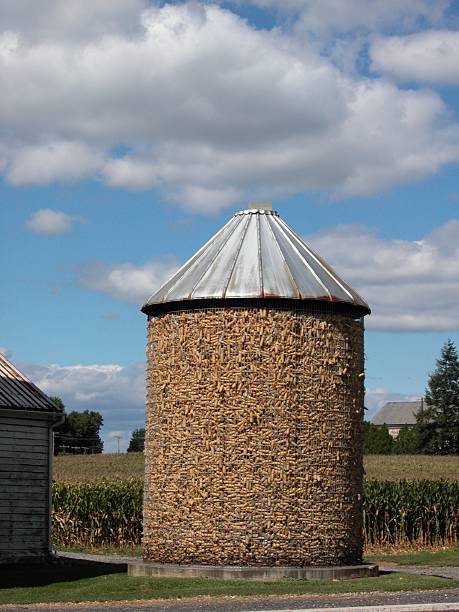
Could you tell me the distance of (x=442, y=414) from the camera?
101875mm

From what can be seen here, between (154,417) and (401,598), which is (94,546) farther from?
(401,598)

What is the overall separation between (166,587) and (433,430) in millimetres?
84250

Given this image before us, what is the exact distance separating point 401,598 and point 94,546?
19.8 m

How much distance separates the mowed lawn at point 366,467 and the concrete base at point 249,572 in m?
38.5

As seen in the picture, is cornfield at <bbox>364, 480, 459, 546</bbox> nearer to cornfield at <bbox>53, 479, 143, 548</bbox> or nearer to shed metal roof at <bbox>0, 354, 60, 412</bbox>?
cornfield at <bbox>53, 479, 143, 548</bbox>

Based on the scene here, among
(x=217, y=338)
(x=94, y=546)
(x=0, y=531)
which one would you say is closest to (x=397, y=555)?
(x=94, y=546)

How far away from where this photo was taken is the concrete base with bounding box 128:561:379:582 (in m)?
20.2

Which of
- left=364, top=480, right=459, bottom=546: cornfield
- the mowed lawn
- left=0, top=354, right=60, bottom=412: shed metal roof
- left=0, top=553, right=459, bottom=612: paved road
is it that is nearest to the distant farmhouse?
the mowed lawn

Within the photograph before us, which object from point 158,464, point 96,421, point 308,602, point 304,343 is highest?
point 96,421

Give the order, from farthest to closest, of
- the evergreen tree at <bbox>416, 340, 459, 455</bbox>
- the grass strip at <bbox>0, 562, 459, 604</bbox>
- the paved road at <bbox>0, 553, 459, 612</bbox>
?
the evergreen tree at <bbox>416, 340, 459, 455</bbox>
the grass strip at <bbox>0, 562, 459, 604</bbox>
the paved road at <bbox>0, 553, 459, 612</bbox>

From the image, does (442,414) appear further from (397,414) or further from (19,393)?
(19,393)

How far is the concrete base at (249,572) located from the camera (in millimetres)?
20156

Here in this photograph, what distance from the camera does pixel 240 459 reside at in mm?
20359

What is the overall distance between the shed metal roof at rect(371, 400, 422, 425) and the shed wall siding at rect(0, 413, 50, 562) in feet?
427
